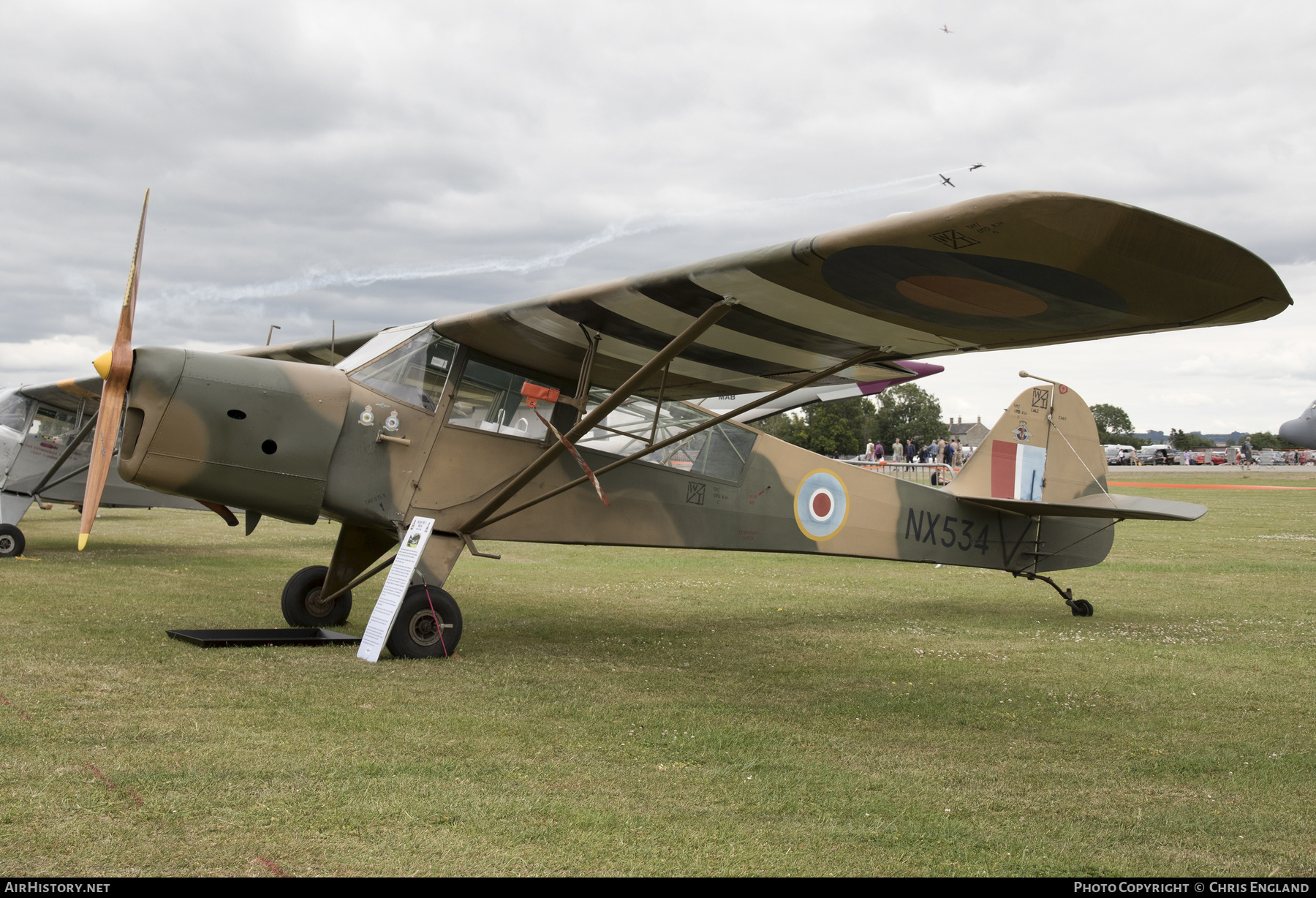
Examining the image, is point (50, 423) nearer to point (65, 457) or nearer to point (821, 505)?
point (65, 457)

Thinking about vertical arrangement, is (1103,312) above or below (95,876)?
above

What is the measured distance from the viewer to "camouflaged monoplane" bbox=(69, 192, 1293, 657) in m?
4.23

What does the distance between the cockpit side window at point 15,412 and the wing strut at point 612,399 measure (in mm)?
10605

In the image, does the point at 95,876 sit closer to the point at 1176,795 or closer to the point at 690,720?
the point at 690,720

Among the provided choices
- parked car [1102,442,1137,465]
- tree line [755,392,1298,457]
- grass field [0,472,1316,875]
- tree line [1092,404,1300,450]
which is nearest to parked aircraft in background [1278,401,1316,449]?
grass field [0,472,1316,875]

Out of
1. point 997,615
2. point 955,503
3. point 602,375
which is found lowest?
point 997,615

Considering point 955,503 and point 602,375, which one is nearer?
point 602,375

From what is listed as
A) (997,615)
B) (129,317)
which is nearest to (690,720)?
(129,317)

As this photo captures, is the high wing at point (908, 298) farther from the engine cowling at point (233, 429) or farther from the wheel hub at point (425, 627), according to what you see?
the wheel hub at point (425, 627)

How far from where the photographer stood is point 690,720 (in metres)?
5.07

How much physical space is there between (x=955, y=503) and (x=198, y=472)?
24.1ft

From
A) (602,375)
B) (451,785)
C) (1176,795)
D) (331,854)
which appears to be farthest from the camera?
(602,375)

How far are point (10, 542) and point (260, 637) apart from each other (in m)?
8.34

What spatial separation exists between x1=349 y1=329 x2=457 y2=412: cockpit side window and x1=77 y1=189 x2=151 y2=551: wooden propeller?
4.98 feet
